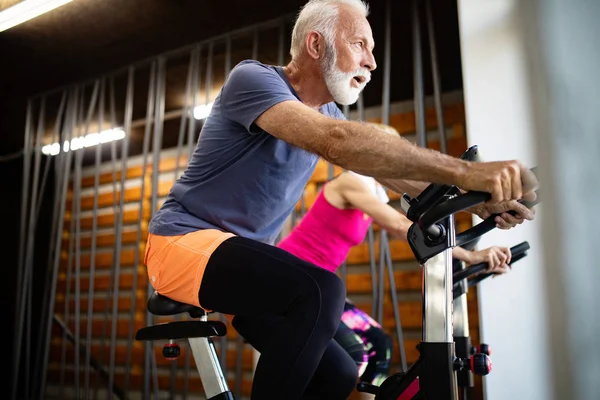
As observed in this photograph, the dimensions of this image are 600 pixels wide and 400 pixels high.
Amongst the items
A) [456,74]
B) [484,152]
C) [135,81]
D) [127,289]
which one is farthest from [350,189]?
[127,289]

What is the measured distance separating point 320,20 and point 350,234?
809mm

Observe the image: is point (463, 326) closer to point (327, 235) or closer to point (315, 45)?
point (327, 235)

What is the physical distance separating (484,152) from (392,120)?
1720 millimetres

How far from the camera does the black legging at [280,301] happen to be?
109 centimetres

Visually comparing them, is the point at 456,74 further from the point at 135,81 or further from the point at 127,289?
the point at 127,289

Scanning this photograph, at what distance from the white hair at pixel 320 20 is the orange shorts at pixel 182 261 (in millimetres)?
656

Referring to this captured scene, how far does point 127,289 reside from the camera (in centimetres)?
497

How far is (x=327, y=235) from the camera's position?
1.97 metres

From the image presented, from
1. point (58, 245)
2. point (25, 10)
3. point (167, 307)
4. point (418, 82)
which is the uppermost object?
point (25, 10)

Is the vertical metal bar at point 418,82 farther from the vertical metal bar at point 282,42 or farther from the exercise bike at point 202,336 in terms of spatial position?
the exercise bike at point 202,336

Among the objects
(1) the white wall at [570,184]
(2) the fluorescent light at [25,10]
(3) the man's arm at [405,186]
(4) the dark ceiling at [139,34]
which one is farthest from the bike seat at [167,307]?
(2) the fluorescent light at [25,10]

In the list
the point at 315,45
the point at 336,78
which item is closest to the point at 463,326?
the point at 336,78

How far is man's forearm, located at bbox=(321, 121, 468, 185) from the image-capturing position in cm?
88

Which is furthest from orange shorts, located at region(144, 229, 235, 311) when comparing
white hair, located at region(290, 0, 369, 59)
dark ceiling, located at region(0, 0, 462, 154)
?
dark ceiling, located at region(0, 0, 462, 154)
